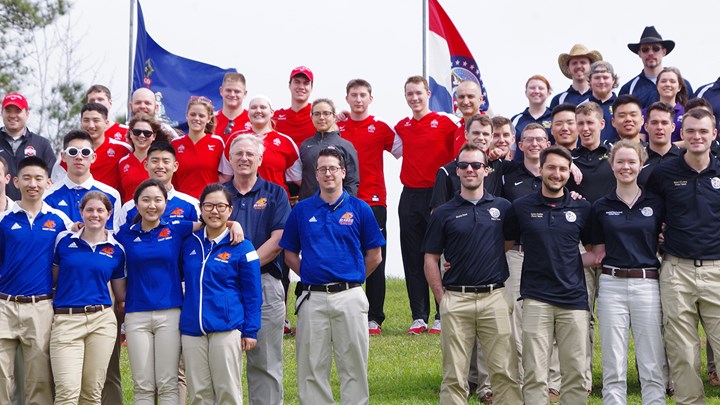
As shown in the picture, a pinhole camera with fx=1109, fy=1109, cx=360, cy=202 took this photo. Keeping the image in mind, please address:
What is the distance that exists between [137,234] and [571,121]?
170 inches

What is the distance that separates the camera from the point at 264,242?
1020cm

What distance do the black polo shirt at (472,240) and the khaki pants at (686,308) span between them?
56.2 inches

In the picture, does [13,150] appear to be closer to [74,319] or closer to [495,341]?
[74,319]

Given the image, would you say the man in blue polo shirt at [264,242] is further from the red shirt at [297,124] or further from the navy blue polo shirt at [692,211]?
the navy blue polo shirt at [692,211]

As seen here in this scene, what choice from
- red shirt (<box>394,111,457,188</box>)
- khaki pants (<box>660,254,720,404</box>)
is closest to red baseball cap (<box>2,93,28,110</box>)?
red shirt (<box>394,111,457,188</box>)

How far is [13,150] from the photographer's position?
38.3 ft

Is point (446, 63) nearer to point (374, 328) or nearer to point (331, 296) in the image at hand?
point (374, 328)

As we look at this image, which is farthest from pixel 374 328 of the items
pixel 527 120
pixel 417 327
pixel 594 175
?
pixel 594 175

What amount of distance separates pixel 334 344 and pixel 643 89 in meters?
5.21

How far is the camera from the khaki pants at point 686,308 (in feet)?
31.6

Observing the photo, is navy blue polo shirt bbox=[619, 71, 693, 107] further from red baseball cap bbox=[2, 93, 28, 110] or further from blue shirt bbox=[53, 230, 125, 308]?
red baseball cap bbox=[2, 93, 28, 110]

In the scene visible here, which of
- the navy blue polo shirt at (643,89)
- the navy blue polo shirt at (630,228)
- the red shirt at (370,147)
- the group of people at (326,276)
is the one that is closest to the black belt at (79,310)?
the group of people at (326,276)

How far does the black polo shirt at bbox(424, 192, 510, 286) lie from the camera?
9773mm

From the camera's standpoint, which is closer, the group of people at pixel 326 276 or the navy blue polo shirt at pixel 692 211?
the group of people at pixel 326 276
